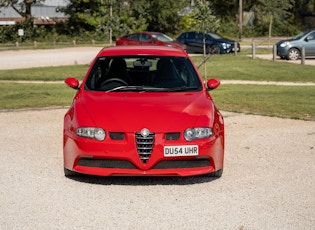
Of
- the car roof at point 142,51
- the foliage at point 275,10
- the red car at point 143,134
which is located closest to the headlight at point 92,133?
the red car at point 143,134

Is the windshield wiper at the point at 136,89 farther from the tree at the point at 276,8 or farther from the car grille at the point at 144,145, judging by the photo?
the tree at the point at 276,8

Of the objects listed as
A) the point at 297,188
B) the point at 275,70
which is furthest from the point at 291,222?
the point at 275,70

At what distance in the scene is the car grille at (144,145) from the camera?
24.6ft

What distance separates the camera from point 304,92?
61.9 ft

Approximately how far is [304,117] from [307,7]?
72643 millimetres

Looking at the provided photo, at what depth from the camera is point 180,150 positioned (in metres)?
7.52

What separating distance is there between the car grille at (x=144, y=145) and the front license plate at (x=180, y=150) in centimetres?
17

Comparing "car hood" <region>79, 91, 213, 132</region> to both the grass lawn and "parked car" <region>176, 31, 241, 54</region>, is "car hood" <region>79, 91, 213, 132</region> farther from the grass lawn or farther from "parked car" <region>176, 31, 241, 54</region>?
"parked car" <region>176, 31, 241, 54</region>

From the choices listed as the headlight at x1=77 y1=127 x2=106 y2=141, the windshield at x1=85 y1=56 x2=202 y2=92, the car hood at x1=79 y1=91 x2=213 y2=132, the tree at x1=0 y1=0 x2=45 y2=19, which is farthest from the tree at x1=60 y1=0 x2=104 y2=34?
the headlight at x1=77 y1=127 x2=106 y2=141

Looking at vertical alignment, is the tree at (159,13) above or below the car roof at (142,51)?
below

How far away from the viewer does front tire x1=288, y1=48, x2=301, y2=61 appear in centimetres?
3434

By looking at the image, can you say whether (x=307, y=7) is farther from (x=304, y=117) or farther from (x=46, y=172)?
(x=46, y=172)

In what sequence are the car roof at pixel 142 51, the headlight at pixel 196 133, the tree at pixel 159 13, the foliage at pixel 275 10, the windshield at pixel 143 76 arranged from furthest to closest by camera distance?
1. the tree at pixel 159 13
2. the foliage at pixel 275 10
3. the car roof at pixel 142 51
4. the windshield at pixel 143 76
5. the headlight at pixel 196 133

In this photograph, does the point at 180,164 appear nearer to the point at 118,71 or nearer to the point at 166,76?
the point at 166,76
